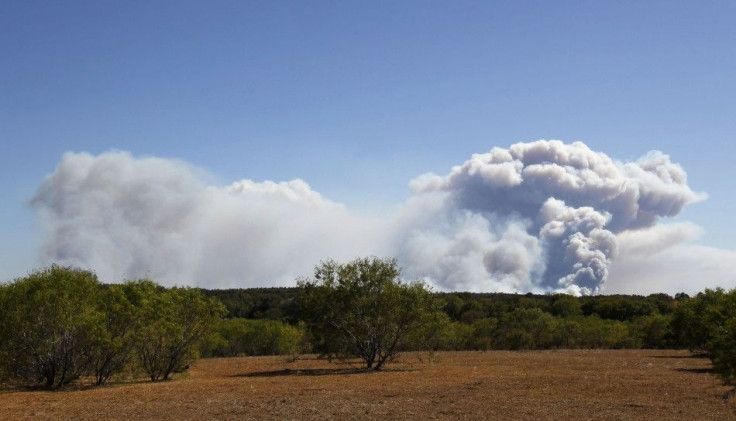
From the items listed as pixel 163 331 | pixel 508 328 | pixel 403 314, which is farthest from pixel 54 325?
pixel 508 328

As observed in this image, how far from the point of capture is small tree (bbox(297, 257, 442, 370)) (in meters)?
62.8

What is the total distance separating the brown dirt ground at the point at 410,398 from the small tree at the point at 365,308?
306 inches

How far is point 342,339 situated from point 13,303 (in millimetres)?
29454

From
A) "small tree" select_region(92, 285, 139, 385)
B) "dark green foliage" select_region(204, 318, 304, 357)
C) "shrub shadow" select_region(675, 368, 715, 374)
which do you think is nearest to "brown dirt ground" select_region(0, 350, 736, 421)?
"shrub shadow" select_region(675, 368, 715, 374)

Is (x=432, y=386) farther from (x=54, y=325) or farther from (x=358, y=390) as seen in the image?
(x=54, y=325)

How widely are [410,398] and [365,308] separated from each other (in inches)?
1015

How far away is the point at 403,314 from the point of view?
62.9 m

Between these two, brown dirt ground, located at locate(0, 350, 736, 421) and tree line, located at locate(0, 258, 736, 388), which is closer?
brown dirt ground, located at locate(0, 350, 736, 421)

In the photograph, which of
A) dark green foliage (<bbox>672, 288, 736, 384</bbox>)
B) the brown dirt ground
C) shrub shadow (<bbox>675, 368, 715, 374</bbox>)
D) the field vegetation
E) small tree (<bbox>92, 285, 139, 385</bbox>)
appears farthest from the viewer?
dark green foliage (<bbox>672, 288, 736, 384</bbox>)

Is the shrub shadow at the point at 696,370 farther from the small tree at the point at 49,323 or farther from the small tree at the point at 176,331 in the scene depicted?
the small tree at the point at 49,323

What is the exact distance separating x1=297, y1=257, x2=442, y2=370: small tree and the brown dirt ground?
7771 mm

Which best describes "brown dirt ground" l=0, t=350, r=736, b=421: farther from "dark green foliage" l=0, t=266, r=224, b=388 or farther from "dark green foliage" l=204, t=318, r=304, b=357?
"dark green foliage" l=204, t=318, r=304, b=357

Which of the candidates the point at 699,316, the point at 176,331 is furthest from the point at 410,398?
Result: the point at 699,316

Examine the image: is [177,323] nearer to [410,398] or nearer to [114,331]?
[114,331]
